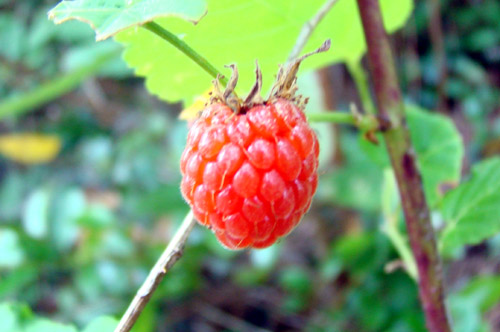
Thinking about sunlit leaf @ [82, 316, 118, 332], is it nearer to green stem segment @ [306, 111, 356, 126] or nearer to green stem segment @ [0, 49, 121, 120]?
green stem segment @ [306, 111, 356, 126]

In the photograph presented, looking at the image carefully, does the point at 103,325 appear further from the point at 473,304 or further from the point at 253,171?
the point at 473,304

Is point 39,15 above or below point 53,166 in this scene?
above

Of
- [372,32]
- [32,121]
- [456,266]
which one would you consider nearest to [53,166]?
[32,121]

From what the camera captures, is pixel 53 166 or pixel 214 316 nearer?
pixel 214 316

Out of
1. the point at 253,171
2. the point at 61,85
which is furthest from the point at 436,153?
the point at 61,85

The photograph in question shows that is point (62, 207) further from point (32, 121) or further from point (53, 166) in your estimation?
point (32, 121)

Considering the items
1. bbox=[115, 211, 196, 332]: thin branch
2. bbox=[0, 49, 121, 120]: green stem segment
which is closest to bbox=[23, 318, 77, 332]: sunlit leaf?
bbox=[115, 211, 196, 332]: thin branch
